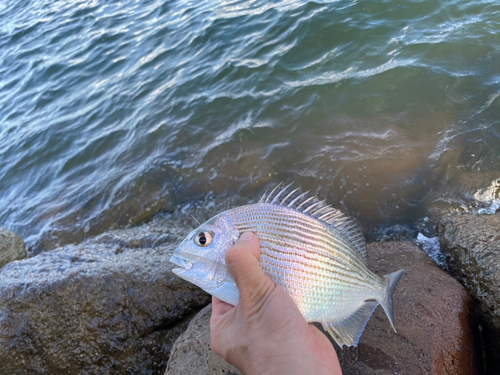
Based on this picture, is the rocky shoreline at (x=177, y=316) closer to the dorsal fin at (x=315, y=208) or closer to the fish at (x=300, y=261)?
the fish at (x=300, y=261)

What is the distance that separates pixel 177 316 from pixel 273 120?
442 centimetres

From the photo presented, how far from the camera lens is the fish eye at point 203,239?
2.36 m

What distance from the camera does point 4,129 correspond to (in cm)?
1015

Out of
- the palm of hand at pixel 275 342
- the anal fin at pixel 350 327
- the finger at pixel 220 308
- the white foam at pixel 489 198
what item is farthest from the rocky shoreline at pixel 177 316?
the white foam at pixel 489 198

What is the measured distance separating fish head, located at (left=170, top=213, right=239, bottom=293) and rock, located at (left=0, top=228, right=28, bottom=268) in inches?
180

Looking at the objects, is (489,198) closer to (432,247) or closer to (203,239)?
(432,247)

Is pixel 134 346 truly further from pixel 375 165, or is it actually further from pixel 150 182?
pixel 375 165

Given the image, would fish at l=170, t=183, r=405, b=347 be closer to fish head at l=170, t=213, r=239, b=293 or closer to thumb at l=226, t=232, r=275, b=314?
fish head at l=170, t=213, r=239, b=293

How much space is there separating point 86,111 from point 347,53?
270 inches

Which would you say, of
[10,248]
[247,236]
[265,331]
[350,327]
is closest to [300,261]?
[247,236]

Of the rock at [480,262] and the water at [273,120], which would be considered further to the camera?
the water at [273,120]

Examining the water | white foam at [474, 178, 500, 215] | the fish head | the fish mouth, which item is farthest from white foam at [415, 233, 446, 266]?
the fish mouth

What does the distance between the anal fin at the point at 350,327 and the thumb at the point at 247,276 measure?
64cm

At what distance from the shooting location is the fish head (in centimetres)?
232
